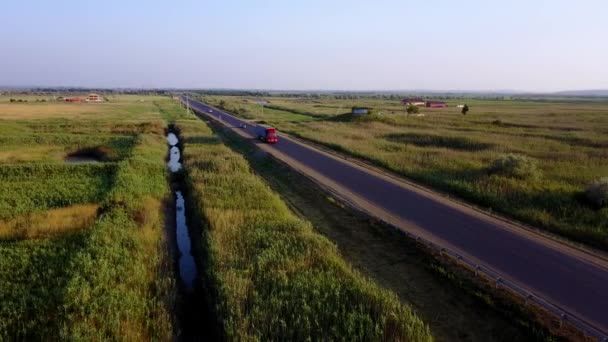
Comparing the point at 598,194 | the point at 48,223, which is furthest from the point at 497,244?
the point at 48,223

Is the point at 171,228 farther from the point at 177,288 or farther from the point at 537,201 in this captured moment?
the point at 537,201

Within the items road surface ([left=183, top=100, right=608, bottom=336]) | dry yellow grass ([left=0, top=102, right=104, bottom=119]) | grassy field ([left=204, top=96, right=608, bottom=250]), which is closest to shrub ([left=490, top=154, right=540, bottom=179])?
grassy field ([left=204, top=96, right=608, bottom=250])

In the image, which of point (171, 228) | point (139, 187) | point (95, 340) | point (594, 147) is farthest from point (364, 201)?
point (594, 147)

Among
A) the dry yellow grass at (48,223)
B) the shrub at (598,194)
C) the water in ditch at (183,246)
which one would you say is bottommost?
the water in ditch at (183,246)

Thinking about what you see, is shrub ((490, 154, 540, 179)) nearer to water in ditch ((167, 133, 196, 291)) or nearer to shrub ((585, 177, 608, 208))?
shrub ((585, 177, 608, 208))

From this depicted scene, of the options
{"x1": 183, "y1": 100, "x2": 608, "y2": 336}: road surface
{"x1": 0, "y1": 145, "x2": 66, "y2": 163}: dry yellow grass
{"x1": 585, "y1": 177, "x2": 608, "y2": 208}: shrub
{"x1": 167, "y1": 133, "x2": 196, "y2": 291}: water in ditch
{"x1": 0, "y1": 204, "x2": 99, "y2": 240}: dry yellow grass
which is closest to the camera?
{"x1": 183, "y1": 100, "x2": 608, "y2": 336}: road surface

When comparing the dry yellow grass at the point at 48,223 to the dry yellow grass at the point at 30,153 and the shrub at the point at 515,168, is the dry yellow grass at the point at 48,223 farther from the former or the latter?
the shrub at the point at 515,168

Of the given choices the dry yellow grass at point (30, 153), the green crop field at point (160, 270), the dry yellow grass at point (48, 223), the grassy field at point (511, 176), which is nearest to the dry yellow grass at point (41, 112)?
the dry yellow grass at point (30, 153)
